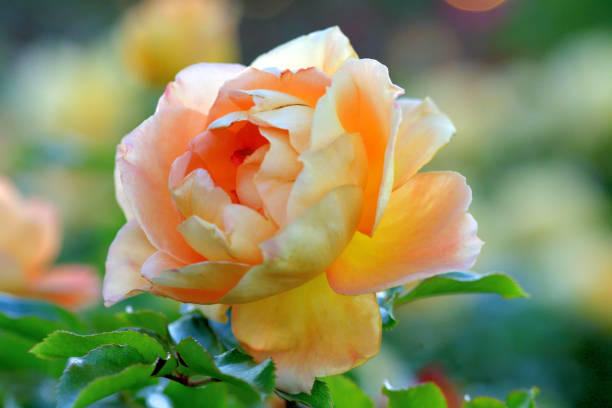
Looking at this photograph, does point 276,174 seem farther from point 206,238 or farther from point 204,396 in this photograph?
point 204,396

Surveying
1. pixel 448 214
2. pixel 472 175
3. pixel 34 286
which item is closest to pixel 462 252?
pixel 448 214

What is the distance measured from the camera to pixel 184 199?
0.33 m

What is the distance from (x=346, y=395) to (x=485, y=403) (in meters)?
0.08

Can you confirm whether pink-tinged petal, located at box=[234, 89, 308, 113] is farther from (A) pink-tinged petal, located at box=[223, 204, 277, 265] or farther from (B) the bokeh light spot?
(B) the bokeh light spot

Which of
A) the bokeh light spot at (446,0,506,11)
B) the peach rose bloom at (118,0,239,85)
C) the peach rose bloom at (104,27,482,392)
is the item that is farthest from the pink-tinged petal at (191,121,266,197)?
the bokeh light spot at (446,0,506,11)

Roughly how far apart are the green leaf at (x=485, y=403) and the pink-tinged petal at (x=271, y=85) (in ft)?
0.61

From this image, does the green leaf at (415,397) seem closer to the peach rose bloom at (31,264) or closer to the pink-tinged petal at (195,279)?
the pink-tinged petal at (195,279)

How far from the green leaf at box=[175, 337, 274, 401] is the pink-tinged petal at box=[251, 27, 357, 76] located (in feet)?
0.53

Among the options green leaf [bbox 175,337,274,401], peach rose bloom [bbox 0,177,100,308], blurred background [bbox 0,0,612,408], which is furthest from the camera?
blurred background [bbox 0,0,612,408]

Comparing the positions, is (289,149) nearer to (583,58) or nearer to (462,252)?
(462,252)

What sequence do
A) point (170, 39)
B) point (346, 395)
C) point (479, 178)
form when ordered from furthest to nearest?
point (479, 178)
point (170, 39)
point (346, 395)

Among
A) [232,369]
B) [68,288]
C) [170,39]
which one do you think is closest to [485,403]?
[232,369]

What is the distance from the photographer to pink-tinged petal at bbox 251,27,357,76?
373 mm

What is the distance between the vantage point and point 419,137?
348 mm
